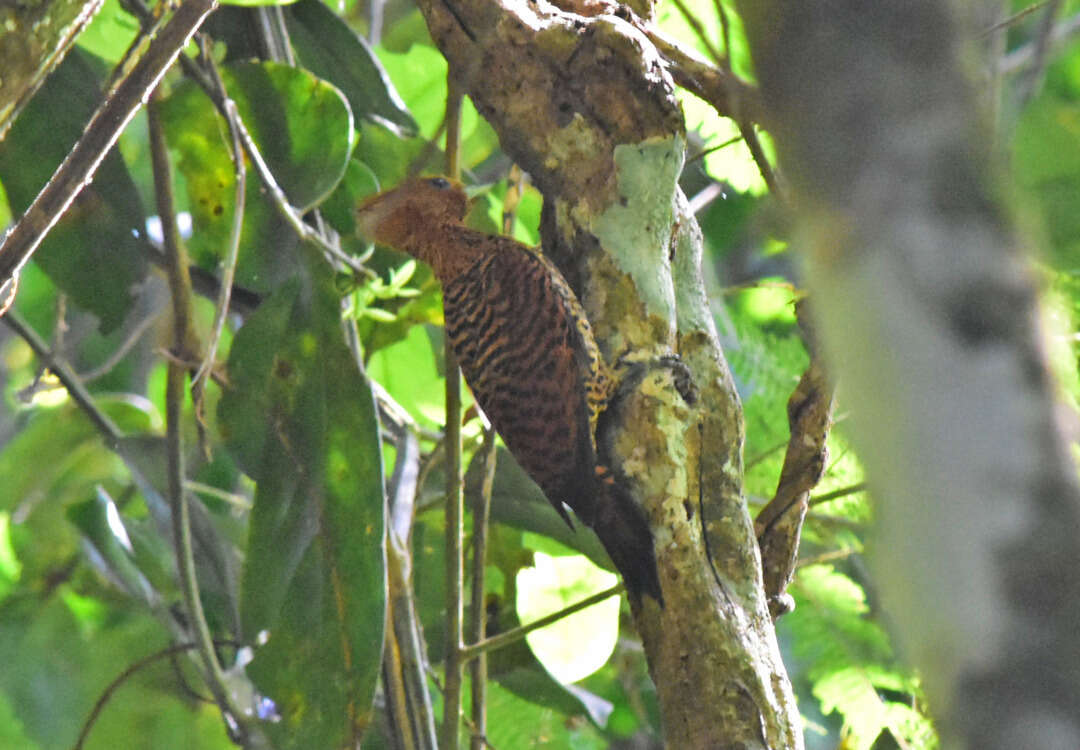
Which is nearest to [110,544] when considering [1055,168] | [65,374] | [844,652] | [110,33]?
[65,374]

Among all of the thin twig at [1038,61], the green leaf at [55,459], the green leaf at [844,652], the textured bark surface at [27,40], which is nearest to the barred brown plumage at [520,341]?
the green leaf at [844,652]

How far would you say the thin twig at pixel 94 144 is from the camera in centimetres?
140

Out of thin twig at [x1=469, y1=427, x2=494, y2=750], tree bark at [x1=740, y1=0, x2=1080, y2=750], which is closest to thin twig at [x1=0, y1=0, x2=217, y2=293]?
thin twig at [x1=469, y1=427, x2=494, y2=750]

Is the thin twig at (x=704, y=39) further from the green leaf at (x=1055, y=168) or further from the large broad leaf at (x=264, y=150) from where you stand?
the large broad leaf at (x=264, y=150)

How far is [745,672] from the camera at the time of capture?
143 centimetres

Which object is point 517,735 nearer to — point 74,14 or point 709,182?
point 709,182

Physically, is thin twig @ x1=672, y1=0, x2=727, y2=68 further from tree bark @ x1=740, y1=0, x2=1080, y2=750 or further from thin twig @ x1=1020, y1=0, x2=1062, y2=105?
tree bark @ x1=740, y1=0, x2=1080, y2=750

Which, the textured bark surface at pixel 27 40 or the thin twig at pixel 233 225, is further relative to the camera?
the thin twig at pixel 233 225

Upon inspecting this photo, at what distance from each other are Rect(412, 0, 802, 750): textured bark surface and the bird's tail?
0.05 feet

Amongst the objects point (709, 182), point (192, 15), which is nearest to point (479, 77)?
point (192, 15)

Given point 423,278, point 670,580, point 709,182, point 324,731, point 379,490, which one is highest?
point 709,182

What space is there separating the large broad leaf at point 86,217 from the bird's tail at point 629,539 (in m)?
1.04

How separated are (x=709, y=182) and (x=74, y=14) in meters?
1.35

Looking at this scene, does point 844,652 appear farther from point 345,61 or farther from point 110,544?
point 345,61
